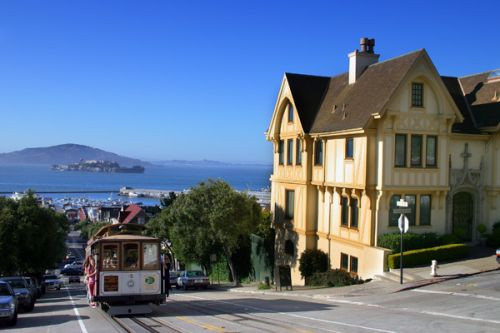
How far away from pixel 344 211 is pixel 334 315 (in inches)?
528

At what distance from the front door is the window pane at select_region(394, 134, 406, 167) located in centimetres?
385

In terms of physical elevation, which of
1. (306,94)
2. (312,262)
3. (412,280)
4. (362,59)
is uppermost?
(362,59)

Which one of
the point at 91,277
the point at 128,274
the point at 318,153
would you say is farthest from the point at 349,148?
the point at 91,277

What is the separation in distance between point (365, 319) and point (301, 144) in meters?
18.7

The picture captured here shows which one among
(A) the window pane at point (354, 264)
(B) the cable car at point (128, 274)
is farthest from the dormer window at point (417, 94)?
(B) the cable car at point (128, 274)

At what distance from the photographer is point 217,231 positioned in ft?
117

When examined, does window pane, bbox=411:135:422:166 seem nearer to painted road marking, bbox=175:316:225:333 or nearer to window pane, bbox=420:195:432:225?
window pane, bbox=420:195:432:225

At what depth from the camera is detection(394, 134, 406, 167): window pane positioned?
2654 centimetres

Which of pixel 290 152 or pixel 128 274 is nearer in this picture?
pixel 128 274

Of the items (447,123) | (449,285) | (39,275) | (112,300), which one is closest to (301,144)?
(447,123)

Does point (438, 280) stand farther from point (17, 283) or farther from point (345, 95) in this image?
point (17, 283)

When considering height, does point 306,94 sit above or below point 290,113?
above

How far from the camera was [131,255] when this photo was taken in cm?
1817

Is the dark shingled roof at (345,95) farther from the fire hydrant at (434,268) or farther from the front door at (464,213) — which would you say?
the fire hydrant at (434,268)
